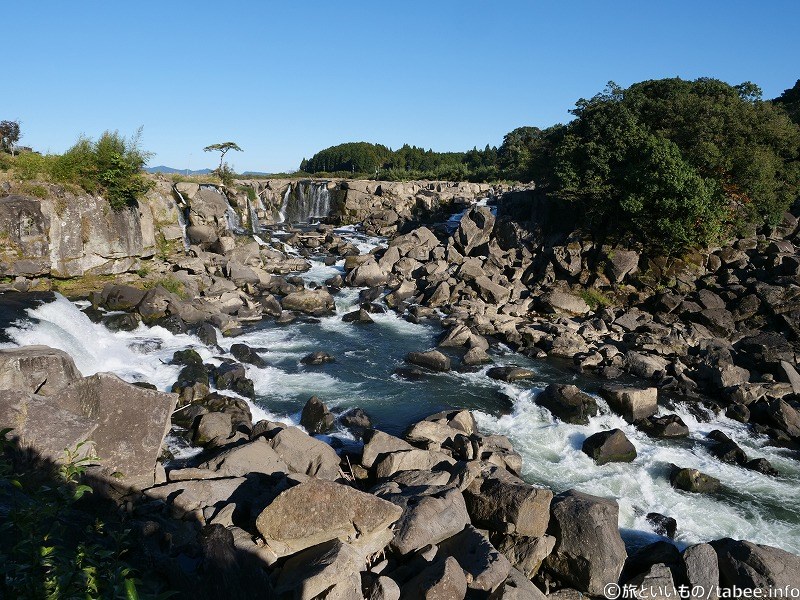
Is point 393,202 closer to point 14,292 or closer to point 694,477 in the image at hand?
point 14,292

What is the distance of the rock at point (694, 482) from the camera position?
45.3ft

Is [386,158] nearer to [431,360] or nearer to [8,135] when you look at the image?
[8,135]

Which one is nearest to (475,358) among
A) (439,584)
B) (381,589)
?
(439,584)

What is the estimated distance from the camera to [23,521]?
3285 mm

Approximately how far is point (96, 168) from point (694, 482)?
2475 centimetres

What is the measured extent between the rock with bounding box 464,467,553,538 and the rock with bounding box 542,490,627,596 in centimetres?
37

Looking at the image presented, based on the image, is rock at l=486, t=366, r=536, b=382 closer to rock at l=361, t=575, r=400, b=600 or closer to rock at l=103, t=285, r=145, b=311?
rock at l=361, t=575, r=400, b=600

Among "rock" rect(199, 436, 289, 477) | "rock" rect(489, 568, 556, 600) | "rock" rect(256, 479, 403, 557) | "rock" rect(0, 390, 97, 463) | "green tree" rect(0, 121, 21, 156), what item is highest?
"green tree" rect(0, 121, 21, 156)

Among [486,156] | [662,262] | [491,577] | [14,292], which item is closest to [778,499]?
[491,577]

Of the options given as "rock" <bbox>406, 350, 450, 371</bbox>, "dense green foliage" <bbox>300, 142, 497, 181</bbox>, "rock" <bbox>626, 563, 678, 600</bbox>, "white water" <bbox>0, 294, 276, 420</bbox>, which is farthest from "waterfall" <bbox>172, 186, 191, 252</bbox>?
"dense green foliage" <bbox>300, 142, 497, 181</bbox>

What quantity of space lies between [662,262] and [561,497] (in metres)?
22.9

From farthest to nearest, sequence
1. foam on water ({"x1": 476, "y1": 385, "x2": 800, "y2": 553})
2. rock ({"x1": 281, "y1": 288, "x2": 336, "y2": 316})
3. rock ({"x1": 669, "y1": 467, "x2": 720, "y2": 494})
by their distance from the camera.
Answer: rock ({"x1": 281, "y1": 288, "x2": 336, "y2": 316}) < rock ({"x1": 669, "y1": 467, "x2": 720, "y2": 494}) < foam on water ({"x1": 476, "y1": 385, "x2": 800, "y2": 553})

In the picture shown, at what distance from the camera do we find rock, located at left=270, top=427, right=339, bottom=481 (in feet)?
40.3

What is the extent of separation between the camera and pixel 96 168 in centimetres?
2331
